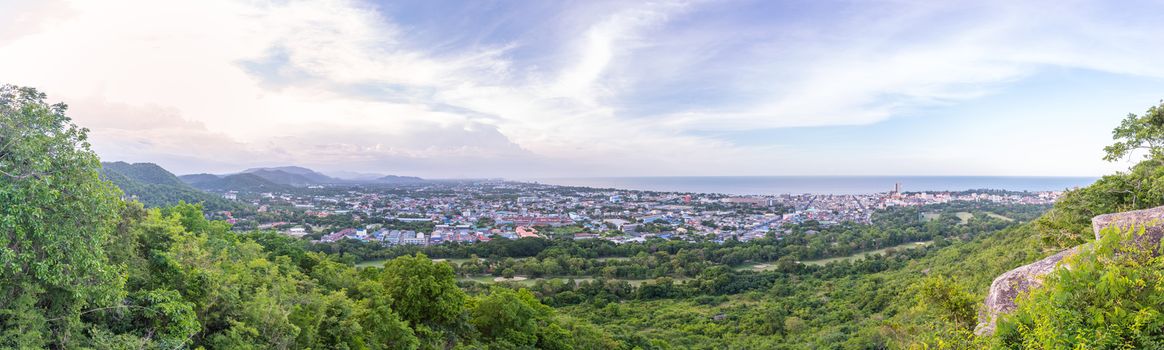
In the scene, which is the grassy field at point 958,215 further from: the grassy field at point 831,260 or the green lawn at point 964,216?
the grassy field at point 831,260

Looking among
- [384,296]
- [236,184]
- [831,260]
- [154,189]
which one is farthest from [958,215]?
[236,184]

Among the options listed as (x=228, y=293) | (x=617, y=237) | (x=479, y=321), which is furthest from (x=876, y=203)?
(x=228, y=293)

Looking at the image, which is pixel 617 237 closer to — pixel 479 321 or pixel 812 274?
pixel 812 274

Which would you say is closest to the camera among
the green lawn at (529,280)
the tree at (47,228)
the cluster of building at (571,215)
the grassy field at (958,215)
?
the tree at (47,228)

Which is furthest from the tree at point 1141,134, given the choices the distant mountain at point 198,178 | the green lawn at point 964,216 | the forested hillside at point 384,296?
the distant mountain at point 198,178

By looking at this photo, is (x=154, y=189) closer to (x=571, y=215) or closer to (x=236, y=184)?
(x=236, y=184)

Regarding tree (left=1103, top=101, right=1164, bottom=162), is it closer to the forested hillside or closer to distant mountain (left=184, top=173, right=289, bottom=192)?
the forested hillside
